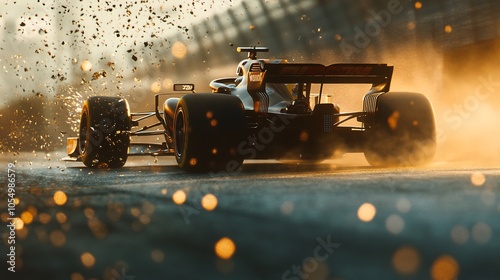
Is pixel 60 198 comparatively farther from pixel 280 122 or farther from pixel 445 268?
pixel 445 268

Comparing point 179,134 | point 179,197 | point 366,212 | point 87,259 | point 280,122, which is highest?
point 87,259

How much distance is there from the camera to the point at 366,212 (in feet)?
19.4

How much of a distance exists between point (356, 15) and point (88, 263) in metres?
16.1

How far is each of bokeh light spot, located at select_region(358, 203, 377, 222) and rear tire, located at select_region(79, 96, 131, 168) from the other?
6.39 meters

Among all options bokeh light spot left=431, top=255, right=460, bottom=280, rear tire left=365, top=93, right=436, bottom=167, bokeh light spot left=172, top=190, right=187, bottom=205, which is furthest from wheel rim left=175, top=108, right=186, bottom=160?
bokeh light spot left=431, top=255, right=460, bottom=280

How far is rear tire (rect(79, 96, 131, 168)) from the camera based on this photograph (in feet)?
40.1

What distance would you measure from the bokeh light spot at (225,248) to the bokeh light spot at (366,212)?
1.01 meters

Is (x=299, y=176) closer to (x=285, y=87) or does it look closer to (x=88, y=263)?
(x=285, y=87)

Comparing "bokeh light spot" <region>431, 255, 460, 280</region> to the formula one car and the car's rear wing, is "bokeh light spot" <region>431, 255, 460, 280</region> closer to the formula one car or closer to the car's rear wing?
the formula one car

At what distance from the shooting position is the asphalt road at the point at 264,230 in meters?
4.19

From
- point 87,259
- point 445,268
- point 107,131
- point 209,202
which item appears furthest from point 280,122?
point 445,268

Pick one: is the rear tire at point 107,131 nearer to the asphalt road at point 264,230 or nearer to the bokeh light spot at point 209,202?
the asphalt road at point 264,230

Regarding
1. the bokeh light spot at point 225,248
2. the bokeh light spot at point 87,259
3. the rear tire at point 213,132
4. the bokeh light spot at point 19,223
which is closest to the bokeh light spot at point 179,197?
the bokeh light spot at point 19,223

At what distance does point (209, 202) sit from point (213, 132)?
11.0 feet
